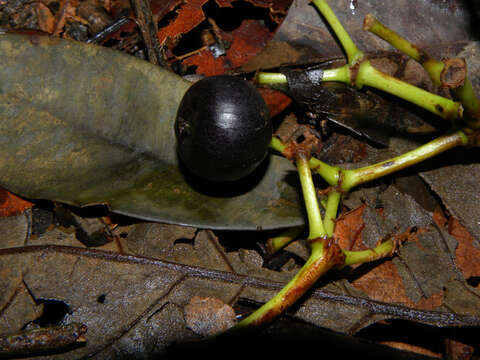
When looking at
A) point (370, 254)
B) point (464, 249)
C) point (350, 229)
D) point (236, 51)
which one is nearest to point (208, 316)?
point (370, 254)

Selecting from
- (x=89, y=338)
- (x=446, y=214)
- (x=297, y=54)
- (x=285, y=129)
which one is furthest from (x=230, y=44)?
(x=89, y=338)

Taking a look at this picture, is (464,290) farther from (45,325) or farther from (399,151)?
(45,325)

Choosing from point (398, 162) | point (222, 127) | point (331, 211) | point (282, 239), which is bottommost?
point (282, 239)

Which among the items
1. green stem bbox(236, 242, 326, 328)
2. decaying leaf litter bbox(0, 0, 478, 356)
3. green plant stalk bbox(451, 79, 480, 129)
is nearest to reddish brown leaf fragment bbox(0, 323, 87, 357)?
decaying leaf litter bbox(0, 0, 478, 356)

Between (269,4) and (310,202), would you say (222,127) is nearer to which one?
(310,202)

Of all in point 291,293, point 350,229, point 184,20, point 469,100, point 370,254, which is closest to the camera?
point 291,293

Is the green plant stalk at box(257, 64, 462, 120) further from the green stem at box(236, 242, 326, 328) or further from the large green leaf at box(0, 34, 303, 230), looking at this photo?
the green stem at box(236, 242, 326, 328)

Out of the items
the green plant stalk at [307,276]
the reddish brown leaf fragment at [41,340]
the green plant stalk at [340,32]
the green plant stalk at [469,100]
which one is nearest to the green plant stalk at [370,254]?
the green plant stalk at [307,276]
